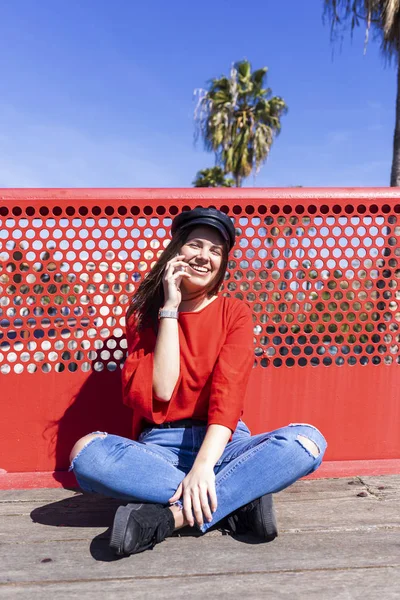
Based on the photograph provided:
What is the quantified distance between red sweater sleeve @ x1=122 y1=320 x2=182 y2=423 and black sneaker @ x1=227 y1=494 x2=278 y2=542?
1.71 ft

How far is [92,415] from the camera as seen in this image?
2883 mm

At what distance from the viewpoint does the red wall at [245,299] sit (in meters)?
2.86

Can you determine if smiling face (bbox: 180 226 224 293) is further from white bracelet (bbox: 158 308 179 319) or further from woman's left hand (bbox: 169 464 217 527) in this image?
woman's left hand (bbox: 169 464 217 527)

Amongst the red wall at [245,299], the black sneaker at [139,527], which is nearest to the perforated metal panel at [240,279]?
the red wall at [245,299]

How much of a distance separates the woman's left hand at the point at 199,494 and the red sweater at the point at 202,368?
0.72 ft

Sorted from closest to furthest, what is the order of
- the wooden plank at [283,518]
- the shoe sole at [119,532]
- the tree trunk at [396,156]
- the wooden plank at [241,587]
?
the wooden plank at [241,587] → the shoe sole at [119,532] → the wooden plank at [283,518] → the tree trunk at [396,156]

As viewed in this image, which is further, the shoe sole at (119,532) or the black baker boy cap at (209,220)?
the black baker boy cap at (209,220)

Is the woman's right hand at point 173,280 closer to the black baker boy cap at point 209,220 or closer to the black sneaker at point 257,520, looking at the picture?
the black baker boy cap at point 209,220

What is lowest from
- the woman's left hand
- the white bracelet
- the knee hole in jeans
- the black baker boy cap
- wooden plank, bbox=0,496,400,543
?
wooden plank, bbox=0,496,400,543

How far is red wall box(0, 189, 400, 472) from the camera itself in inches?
112

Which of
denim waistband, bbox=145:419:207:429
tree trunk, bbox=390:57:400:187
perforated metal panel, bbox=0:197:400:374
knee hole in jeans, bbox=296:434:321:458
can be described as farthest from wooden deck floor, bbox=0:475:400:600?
tree trunk, bbox=390:57:400:187

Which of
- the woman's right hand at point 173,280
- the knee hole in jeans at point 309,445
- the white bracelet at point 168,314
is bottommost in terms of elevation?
the knee hole in jeans at point 309,445

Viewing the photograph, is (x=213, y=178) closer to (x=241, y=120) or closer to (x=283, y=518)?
(x=241, y=120)

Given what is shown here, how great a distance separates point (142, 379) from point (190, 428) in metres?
0.33
